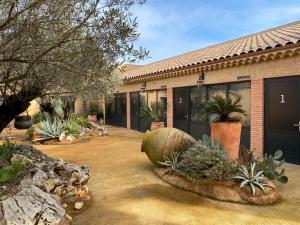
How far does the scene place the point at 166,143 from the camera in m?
8.31

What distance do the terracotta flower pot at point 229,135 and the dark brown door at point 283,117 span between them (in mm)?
2286

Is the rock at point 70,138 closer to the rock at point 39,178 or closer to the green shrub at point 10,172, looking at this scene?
the green shrub at point 10,172

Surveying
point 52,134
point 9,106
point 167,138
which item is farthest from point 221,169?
point 52,134

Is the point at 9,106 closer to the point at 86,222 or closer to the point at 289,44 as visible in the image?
the point at 86,222

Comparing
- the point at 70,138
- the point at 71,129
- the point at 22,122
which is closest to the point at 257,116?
the point at 70,138

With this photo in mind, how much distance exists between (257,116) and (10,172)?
8.01 metres

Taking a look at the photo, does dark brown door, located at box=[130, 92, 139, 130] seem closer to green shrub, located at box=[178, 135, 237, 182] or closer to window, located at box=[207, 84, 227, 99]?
window, located at box=[207, 84, 227, 99]

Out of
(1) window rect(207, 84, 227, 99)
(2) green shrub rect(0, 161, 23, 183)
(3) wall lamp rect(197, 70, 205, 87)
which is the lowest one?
(2) green shrub rect(0, 161, 23, 183)

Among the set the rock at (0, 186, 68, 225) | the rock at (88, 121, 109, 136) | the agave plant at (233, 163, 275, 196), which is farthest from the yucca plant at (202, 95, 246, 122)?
the rock at (88, 121, 109, 136)

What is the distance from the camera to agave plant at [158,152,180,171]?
7.74 metres

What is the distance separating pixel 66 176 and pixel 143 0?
12.9ft

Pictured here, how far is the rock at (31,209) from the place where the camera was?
14.5 feet

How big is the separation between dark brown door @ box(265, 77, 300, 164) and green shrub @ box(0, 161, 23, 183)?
771 cm

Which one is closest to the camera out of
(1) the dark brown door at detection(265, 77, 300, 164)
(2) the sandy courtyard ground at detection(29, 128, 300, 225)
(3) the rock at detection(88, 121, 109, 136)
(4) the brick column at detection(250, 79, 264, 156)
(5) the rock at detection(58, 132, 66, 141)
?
(2) the sandy courtyard ground at detection(29, 128, 300, 225)
